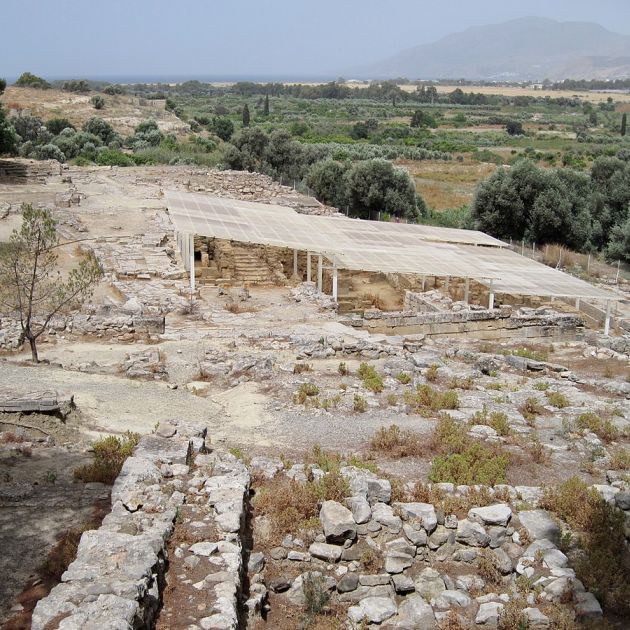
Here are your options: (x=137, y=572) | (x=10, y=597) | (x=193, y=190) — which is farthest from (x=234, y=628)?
(x=193, y=190)

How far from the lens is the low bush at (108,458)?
817 centimetres

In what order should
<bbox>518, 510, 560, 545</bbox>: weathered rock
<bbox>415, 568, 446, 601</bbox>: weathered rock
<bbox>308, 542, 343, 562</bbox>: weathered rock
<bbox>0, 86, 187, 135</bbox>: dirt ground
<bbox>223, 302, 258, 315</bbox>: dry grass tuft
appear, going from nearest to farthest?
<bbox>415, 568, 446, 601</bbox>: weathered rock < <bbox>308, 542, 343, 562</bbox>: weathered rock < <bbox>518, 510, 560, 545</bbox>: weathered rock < <bbox>223, 302, 258, 315</bbox>: dry grass tuft < <bbox>0, 86, 187, 135</bbox>: dirt ground

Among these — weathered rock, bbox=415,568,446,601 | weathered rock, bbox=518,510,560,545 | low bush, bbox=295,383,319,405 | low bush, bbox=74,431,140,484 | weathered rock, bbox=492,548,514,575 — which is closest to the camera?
weathered rock, bbox=415,568,446,601

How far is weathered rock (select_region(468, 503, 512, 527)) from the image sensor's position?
7.53 m

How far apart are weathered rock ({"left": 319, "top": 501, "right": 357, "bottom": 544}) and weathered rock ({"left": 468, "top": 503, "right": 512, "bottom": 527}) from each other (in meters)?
1.22

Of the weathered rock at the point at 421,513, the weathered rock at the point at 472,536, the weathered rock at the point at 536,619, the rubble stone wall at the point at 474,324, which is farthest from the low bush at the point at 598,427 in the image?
the rubble stone wall at the point at 474,324

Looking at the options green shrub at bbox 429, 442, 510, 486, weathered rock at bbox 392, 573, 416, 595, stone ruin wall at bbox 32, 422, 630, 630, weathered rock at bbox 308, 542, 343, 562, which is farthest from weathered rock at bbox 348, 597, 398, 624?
green shrub at bbox 429, 442, 510, 486

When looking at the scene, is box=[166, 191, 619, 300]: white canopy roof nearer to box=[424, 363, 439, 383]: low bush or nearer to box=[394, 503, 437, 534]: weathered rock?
box=[424, 363, 439, 383]: low bush

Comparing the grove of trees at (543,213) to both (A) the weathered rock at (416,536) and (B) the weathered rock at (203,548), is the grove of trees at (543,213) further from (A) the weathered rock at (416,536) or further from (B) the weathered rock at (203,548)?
(B) the weathered rock at (203,548)

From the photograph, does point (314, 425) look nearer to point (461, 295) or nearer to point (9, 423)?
point (9, 423)

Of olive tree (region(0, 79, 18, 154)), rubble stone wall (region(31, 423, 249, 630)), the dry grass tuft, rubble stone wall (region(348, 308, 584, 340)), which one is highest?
olive tree (region(0, 79, 18, 154))

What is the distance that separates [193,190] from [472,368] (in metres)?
21.8

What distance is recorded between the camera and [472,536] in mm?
7406

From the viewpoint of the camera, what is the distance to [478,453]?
902 centimetres
